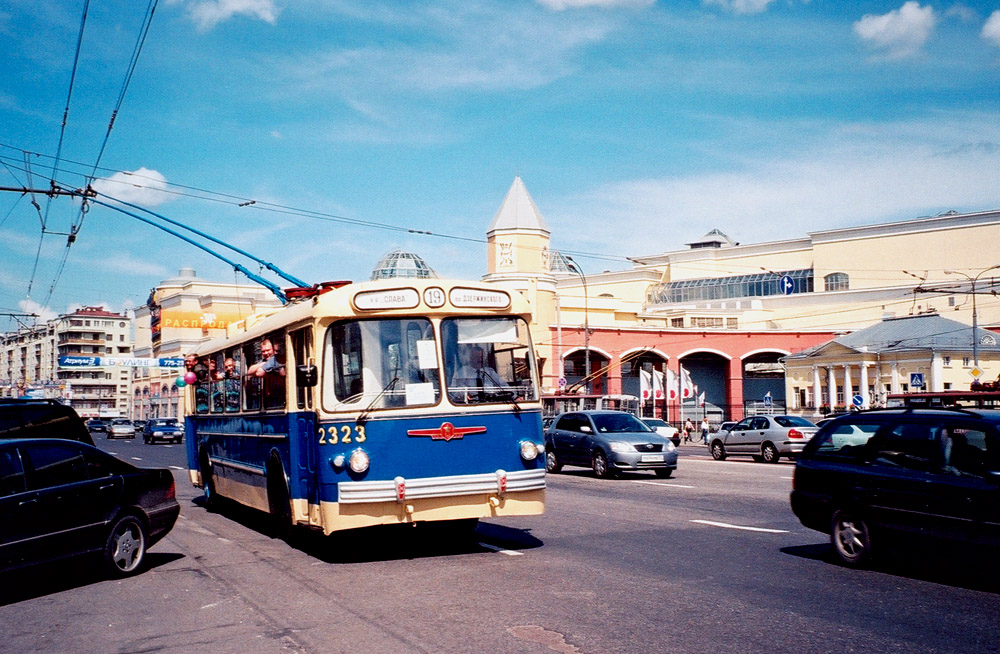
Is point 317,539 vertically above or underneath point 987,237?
underneath

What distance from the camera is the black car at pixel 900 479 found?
8.77 meters

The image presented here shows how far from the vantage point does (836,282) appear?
3310 inches

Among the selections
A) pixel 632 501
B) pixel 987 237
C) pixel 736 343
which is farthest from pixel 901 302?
pixel 632 501

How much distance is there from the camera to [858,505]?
9.99m

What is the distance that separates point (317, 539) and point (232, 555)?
1.28 m

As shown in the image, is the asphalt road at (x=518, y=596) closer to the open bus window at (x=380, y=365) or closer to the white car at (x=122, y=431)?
the open bus window at (x=380, y=365)

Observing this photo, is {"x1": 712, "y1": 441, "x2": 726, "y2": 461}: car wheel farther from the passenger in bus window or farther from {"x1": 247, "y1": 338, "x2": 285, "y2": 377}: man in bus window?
the passenger in bus window

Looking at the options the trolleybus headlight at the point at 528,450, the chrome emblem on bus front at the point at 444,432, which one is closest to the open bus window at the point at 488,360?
the chrome emblem on bus front at the point at 444,432

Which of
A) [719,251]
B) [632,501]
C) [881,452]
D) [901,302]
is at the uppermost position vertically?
[719,251]

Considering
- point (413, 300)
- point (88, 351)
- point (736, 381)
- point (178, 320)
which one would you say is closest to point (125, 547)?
point (413, 300)

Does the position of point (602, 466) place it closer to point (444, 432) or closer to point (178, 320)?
point (444, 432)

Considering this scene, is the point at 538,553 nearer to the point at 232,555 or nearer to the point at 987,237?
the point at 232,555

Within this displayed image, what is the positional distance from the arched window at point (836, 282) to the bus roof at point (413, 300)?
7696 centimetres

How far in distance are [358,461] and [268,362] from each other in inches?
115
